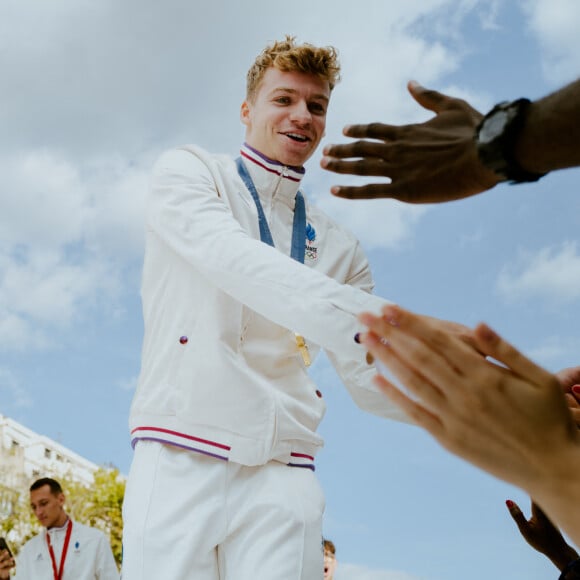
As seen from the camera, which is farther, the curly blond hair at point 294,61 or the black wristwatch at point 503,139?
the curly blond hair at point 294,61

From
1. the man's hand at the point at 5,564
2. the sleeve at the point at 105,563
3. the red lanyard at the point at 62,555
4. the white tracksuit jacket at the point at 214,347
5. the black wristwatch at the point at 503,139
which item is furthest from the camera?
the man's hand at the point at 5,564

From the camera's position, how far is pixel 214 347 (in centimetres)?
291

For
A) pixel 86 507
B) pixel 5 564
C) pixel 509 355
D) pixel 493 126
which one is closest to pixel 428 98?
pixel 493 126

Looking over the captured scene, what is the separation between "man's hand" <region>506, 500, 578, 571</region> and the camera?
2625mm

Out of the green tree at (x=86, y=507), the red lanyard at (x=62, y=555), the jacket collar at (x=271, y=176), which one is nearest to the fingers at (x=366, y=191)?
the jacket collar at (x=271, y=176)

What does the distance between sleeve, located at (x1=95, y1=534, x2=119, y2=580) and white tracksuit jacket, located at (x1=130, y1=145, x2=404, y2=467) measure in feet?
21.6

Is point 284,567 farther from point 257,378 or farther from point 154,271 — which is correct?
point 154,271

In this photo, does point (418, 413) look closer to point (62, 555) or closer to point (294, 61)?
point (294, 61)

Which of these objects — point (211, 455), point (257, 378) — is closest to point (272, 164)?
point (257, 378)

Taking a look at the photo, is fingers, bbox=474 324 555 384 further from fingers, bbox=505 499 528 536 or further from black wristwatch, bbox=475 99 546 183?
fingers, bbox=505 499 528 536

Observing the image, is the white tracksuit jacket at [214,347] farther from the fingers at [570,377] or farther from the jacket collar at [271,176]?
the fingers at [570,377]

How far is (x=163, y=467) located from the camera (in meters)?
2.93

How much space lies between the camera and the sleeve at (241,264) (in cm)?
226

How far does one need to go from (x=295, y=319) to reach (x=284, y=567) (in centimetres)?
93
